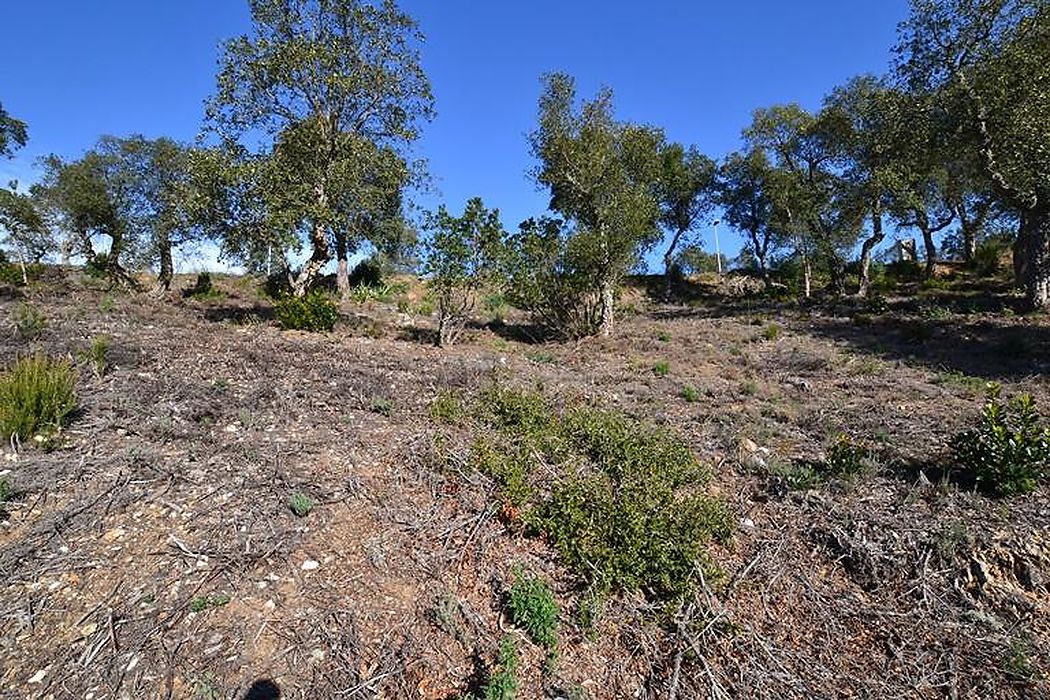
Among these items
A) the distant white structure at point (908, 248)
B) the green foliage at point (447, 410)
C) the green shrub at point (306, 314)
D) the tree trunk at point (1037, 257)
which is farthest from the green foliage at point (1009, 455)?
the distant white structure at point (908, 248)

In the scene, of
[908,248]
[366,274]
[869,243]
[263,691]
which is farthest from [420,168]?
[908,248]

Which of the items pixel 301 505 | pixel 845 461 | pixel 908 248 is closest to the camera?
pixel 301 505

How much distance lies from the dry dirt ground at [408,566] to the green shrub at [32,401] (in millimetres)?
228

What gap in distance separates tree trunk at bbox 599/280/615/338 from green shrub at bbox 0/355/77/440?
13.8 metres

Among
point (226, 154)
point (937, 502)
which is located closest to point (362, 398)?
point (937, 502)

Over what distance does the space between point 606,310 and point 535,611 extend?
14.0 metres

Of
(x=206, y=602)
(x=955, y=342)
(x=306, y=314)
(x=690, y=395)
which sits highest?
(x=306, y=314)

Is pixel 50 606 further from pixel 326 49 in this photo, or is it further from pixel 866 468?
pixel 326 49

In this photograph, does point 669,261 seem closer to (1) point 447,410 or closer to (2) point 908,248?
(2) point 908,248

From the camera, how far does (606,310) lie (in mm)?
17547

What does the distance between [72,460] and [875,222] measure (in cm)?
2929

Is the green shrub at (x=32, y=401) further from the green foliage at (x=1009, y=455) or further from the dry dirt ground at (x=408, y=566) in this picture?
the green foliage at (x=1009, y=455)

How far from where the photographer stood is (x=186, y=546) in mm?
4473

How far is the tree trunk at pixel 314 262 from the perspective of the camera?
49.1ft
